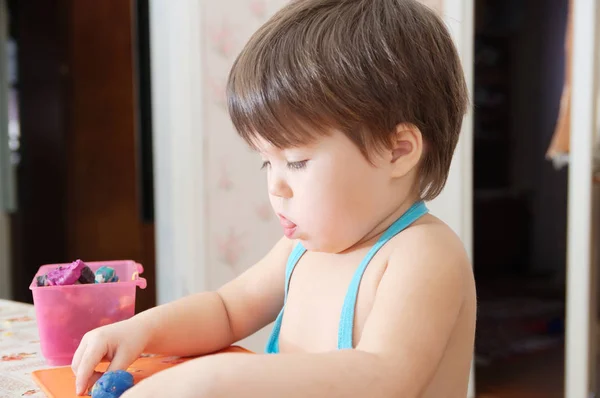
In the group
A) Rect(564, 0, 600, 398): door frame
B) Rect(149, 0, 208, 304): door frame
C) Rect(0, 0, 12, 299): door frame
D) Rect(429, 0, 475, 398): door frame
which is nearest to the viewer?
Rect(564, 0, 600, 398): door frame

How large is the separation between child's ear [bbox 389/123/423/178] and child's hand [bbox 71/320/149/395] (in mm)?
317

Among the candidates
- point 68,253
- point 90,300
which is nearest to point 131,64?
point 68,253

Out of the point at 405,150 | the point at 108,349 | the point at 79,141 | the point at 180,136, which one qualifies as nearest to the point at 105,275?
the point at 108,349

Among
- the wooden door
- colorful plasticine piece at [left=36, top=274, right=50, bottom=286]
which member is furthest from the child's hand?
the wooden door

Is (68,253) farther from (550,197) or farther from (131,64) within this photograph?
(550,197)

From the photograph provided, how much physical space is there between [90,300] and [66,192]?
3162 mm

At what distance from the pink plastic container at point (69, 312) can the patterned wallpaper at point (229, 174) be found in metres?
1.34

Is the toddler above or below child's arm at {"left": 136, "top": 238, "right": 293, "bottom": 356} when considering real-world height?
above

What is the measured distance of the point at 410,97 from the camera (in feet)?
2.17

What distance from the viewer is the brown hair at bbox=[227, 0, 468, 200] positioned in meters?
0.64

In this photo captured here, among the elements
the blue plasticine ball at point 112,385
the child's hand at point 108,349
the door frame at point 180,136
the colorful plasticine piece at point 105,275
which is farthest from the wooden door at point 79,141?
the blue plasticine ball at point 112,385

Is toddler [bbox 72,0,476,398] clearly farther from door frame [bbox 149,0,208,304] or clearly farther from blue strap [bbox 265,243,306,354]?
door frame [bbox 149,0,208,304]

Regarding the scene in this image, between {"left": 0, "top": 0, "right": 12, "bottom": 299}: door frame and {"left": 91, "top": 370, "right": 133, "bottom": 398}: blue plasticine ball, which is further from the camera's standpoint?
{"left": 0, "top": 0, "right": 12, "bottom": 299}: door frame

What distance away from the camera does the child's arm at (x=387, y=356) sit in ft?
1.69
